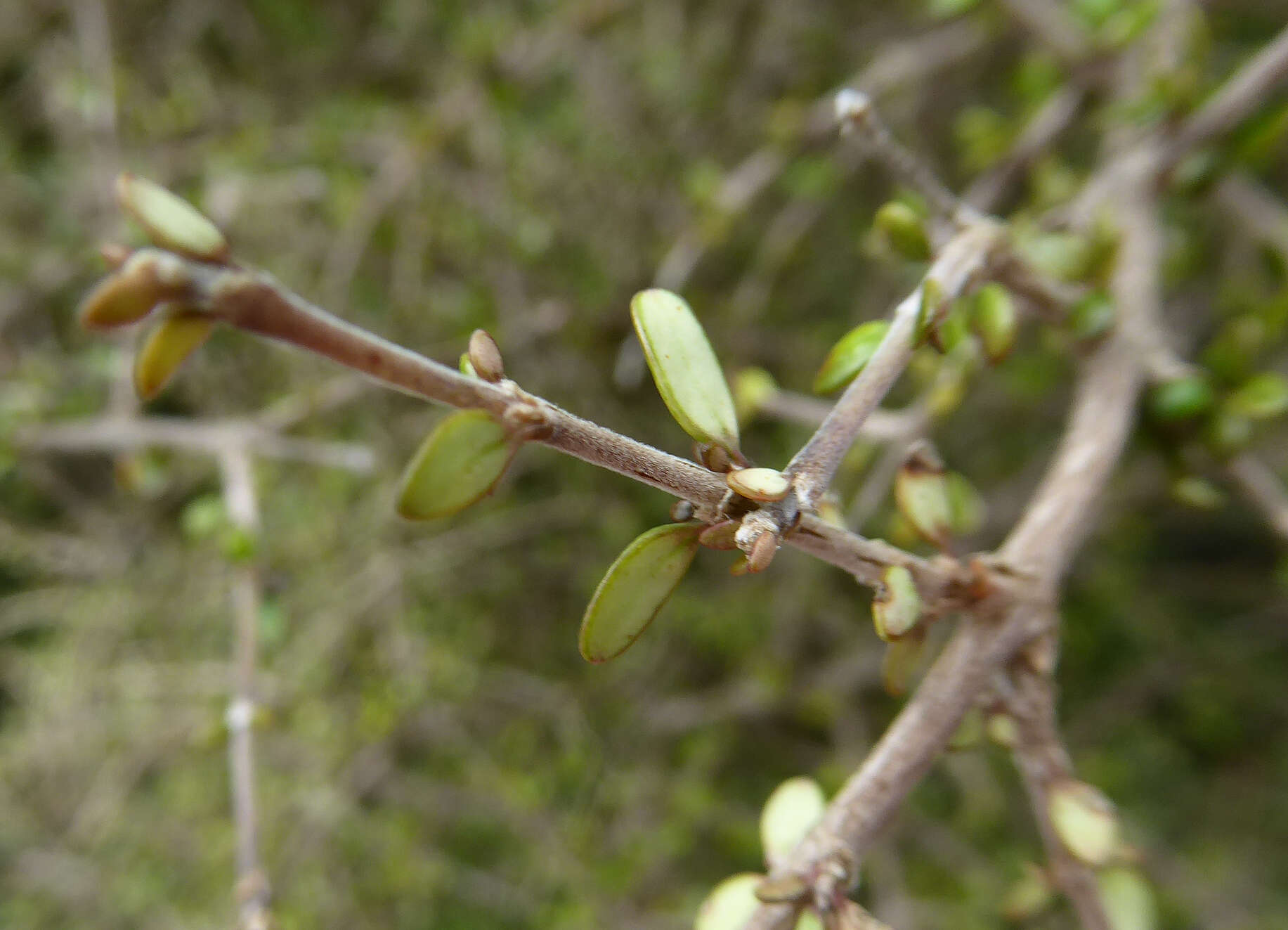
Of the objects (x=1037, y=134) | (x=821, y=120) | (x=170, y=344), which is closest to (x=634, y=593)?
(x=170, y=344)

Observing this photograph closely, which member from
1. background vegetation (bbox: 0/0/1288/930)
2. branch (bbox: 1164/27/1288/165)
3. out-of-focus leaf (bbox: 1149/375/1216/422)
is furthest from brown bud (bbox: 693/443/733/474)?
background vegetation (bbox: 0/0/1288/930)

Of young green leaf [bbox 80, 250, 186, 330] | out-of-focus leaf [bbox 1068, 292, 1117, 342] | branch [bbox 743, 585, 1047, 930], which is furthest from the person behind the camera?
out-of-focus leaf [bbox 1068, 292, 1117, 342]

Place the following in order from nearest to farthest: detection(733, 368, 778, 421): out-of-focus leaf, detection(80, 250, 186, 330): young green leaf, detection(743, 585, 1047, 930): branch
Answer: detection(80, 250, 186, 330): young green leaf → detection(743, 585, 1047, 930): branch → detection(733, 368, 778, 421): out-of-focus leaf

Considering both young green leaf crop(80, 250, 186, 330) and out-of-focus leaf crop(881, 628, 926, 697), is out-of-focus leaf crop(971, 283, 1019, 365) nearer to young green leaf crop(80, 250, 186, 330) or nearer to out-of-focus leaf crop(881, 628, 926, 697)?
out-of-focus leaf crop(881, 628, 926, 697)

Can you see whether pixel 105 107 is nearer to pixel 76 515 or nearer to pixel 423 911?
pixel 76 515

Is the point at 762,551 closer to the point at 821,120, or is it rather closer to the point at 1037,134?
the point at 1037,134

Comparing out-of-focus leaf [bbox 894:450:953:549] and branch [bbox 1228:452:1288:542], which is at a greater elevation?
branch [bbox 1228:452:1288:542]

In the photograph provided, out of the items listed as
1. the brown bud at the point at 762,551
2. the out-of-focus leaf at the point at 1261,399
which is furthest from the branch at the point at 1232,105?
the brown bud at the point at 762,551

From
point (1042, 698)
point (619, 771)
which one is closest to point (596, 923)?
point (619, 771)

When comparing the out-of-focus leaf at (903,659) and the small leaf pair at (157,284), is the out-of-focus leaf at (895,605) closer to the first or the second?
the out-of-focus leaf at (903,659)
